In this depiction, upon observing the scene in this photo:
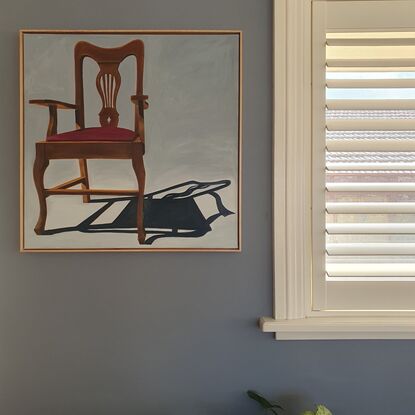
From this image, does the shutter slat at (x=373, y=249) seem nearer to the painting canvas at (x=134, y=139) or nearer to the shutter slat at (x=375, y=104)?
the painting canvas at (x=134, y=139)

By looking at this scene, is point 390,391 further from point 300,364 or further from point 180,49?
point 180,49

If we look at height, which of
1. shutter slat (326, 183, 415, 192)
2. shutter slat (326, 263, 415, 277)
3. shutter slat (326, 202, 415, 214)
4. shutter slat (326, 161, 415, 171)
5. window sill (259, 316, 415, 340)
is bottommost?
window sill (259, 316, 415, 340)

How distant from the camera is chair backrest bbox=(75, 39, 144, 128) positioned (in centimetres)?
156

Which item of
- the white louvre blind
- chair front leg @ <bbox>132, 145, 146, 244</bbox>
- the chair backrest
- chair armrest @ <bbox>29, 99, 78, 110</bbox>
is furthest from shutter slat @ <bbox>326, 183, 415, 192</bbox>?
chair armrest @ <bbox>29, 99, 78, 110</bbox>

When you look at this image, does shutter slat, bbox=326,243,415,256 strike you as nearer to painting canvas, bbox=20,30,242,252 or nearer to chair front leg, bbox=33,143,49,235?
painting canvas, bbox=20,30,242,252

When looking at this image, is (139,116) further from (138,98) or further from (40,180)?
(40,180)

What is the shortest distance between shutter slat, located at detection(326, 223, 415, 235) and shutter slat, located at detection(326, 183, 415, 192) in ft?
0.34

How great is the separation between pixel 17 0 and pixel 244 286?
3.64ft

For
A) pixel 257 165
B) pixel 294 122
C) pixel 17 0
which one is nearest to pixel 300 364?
pixel 257 165

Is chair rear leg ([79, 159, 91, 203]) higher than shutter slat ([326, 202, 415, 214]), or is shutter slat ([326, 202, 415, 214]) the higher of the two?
chair rear leg ([79, 159, 91, 203])

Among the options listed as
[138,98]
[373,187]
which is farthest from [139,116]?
[373,187]

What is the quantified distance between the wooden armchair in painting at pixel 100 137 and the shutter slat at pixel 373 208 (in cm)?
59

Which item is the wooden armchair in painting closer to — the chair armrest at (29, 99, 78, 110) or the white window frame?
the chair armrest at (29, 99, 78, 110)

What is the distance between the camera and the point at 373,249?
1576mm
